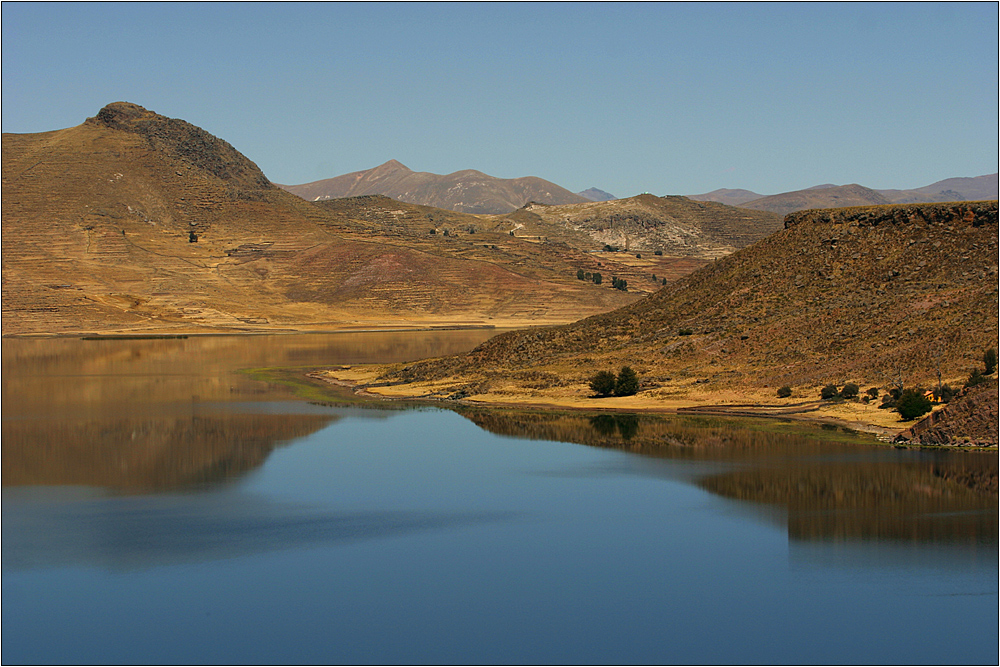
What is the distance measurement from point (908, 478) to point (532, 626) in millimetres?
18407

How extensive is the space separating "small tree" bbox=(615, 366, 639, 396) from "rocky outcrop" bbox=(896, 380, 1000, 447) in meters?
18.2

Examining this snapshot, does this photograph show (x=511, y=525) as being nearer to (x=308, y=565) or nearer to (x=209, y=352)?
(x=308, y=565)

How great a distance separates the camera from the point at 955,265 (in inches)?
2712

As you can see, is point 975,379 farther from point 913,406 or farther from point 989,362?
point 913,406

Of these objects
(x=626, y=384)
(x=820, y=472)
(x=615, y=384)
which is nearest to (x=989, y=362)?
(x=626, y=384)

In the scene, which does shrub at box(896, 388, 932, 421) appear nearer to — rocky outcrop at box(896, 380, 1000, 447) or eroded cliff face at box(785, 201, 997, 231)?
rocky outcrop at box(896, 380, 1000, 447)

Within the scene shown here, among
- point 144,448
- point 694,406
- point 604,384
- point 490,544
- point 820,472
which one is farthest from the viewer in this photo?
point 604,384

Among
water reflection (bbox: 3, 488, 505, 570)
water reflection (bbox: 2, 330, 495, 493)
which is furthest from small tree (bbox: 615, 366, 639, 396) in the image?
water reflection (bbox: 3, 488, 505, 570)

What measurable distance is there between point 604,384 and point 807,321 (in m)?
14.5

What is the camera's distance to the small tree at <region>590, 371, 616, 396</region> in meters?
60.5

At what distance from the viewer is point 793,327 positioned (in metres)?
67.2

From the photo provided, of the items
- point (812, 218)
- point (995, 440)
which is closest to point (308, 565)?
point (995, 440)

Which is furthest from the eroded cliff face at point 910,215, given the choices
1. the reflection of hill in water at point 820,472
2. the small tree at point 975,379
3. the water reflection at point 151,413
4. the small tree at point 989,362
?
the water reflection at point 151,413

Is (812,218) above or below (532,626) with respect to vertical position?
above
